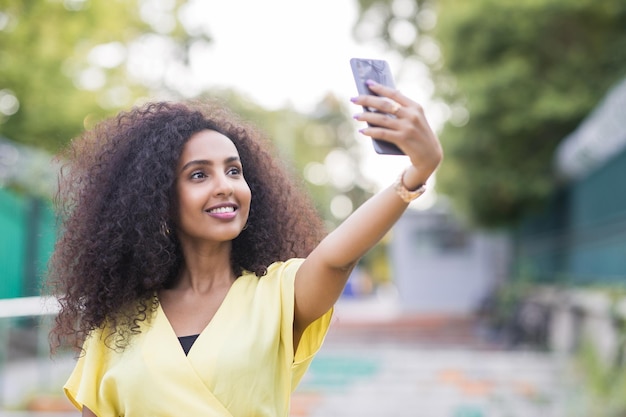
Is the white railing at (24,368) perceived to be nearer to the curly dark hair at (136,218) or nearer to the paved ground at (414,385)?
the paved ground at (414,385)

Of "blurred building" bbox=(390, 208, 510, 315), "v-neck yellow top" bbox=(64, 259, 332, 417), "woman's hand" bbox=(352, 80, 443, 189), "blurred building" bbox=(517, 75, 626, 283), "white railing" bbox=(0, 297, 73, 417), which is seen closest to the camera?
"woman's hand" bbox=(352, 80, 443, 189)

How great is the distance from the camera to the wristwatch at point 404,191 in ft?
6.03

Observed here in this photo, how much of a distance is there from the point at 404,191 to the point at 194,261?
639 mm

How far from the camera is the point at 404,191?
1840mm

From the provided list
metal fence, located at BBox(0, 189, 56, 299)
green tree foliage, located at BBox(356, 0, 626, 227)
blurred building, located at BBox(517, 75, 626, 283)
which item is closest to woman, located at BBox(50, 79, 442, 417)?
metal fence, located at BBox(0, 189, 56, 299)

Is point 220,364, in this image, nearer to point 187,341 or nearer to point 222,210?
point 187,341

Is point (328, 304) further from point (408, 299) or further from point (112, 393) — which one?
point (408, 299)

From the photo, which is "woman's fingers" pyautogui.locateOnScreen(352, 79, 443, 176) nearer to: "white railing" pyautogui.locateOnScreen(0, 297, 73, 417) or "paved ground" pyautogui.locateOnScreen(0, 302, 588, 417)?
"white railing" pyautogui.locateOnScreen(0, 297, 73, 417)

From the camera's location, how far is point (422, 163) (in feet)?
5.81

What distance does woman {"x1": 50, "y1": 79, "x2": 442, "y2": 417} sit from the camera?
1968 millimetres

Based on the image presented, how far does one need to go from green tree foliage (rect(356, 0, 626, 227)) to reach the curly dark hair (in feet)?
35.6

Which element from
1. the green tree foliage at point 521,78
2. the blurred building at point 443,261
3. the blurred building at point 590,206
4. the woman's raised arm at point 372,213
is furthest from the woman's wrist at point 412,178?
the blurred building at point 443,261

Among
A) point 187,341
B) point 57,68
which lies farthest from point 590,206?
point 187,341

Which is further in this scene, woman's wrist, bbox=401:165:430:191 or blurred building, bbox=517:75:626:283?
blurred building, bbox=517:75:626:283
